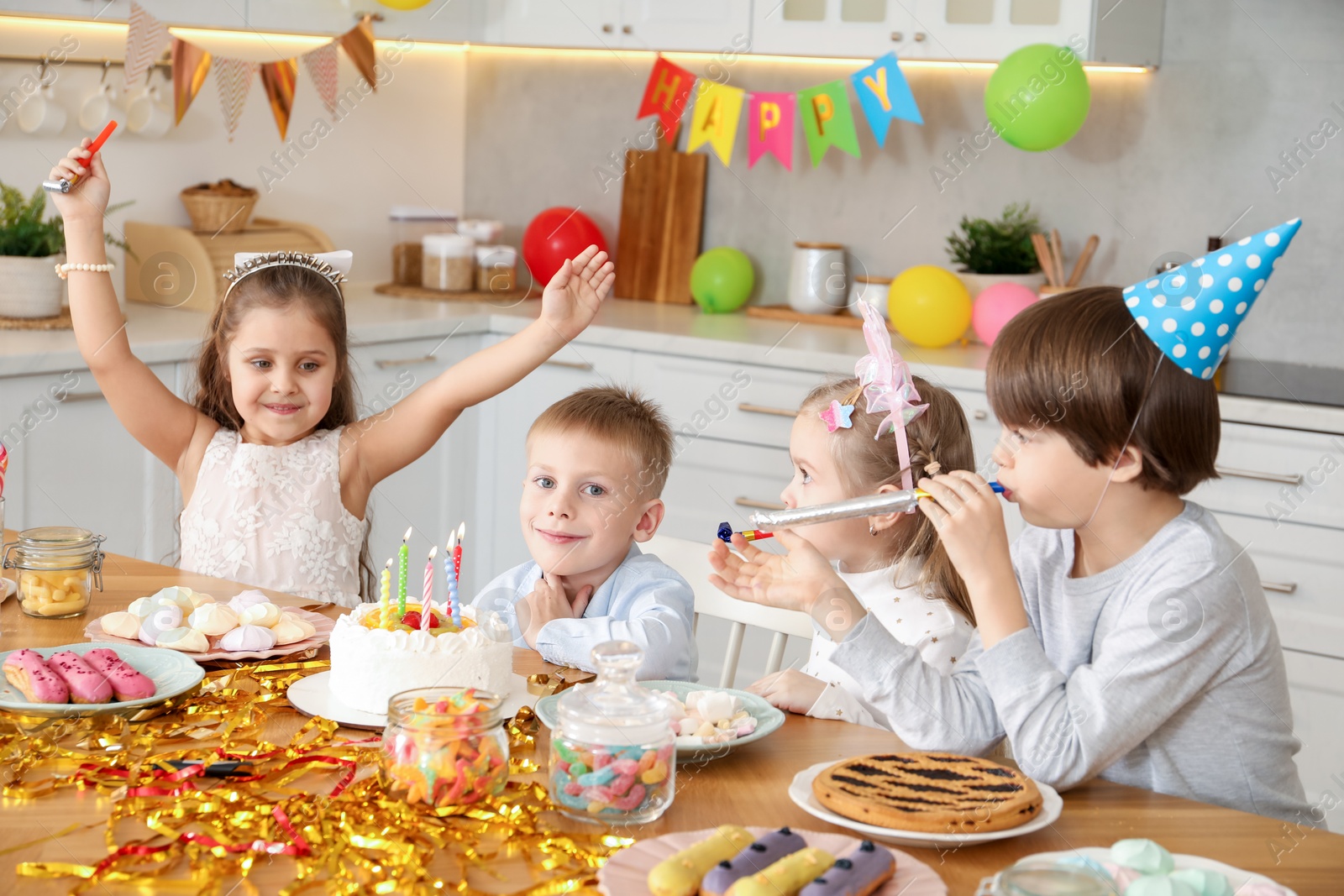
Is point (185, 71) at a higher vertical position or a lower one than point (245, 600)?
higher

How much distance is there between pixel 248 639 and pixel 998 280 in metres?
2.02

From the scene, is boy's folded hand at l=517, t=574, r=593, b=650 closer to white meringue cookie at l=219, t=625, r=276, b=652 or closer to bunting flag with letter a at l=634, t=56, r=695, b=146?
white meringue cookie at l=219, t=625, r=276, b=652

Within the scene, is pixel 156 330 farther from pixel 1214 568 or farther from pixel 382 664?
pixel 1214 568

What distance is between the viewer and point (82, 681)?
1.12 m

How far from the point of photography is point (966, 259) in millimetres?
2988

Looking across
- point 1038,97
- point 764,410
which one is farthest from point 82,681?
point 1038,97

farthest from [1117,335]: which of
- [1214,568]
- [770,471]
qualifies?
[770,471]

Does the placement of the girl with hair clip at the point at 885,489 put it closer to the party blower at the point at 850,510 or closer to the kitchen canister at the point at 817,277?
the party blower at the point at 850,510

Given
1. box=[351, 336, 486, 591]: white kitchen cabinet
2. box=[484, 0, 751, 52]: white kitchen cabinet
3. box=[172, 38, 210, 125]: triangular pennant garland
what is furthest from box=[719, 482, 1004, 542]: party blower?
box=[172, 38, 210, 125]: triangular pennant garland

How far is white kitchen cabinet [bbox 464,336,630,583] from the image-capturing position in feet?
9.54

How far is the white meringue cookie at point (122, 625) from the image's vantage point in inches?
51.6

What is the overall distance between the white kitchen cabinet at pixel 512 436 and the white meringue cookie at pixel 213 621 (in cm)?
157

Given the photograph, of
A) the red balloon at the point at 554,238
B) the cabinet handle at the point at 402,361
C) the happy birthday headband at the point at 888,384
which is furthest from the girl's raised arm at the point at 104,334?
the red balloon at the point at 554,238

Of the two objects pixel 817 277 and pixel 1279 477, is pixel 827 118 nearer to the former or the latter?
pixel 817 277
